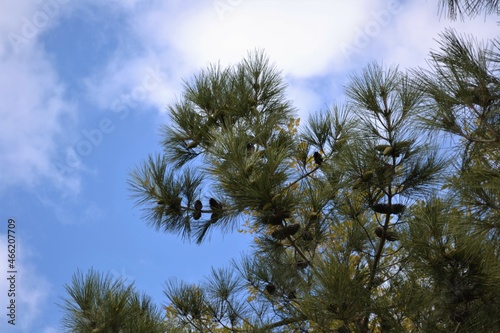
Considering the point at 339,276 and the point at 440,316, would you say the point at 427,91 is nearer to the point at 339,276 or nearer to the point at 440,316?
the point at 339,276

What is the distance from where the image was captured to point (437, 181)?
3730mm

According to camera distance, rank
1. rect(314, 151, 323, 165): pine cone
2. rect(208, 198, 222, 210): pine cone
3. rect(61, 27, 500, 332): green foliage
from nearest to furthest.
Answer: rect(61, 27, 500, 332): green foliage, rect(314, 151, 323, 165): pine cone, rect(208, 198, 222, 210): pine cone

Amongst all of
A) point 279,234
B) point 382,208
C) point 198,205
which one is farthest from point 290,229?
point 198,205

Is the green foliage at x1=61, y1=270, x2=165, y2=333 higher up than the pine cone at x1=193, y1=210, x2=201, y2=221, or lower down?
lower down

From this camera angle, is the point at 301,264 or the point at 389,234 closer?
the point at 389,234

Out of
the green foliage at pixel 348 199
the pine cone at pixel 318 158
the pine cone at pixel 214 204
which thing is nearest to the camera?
the green foliage at pixel 348 199

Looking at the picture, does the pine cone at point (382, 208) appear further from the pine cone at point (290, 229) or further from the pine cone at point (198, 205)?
the pine cone at point (198, 205)

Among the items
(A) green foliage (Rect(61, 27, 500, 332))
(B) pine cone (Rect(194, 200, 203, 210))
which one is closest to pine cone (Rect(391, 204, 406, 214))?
(A) green foliage (Rect(61, 27, 500, 332))

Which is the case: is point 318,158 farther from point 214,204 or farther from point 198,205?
point 198,205

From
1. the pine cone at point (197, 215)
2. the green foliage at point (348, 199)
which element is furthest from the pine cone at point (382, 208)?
the pine cone at point (197, 215)

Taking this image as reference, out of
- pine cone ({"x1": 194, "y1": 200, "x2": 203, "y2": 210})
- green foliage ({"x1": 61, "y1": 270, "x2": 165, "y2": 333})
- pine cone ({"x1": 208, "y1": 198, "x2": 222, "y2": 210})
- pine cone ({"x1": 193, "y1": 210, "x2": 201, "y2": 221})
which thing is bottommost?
green foliage ({"x1": 61, "y1": 270, "x2": 165, "y2": 333})

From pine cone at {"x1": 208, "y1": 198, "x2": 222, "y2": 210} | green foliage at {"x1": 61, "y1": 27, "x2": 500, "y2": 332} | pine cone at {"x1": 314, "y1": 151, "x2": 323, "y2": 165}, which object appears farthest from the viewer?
pine cone at {"x1": 208, "y1": 198, "x2": 222, "y2": 210}

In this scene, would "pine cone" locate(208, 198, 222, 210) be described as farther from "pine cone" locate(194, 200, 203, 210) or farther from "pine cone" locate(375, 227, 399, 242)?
"pine cone" locate(375, 227, 399, 242)

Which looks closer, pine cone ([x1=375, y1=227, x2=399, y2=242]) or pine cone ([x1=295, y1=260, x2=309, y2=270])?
pine cone ([x1=375, y1=227, x2=399, y2=242])
